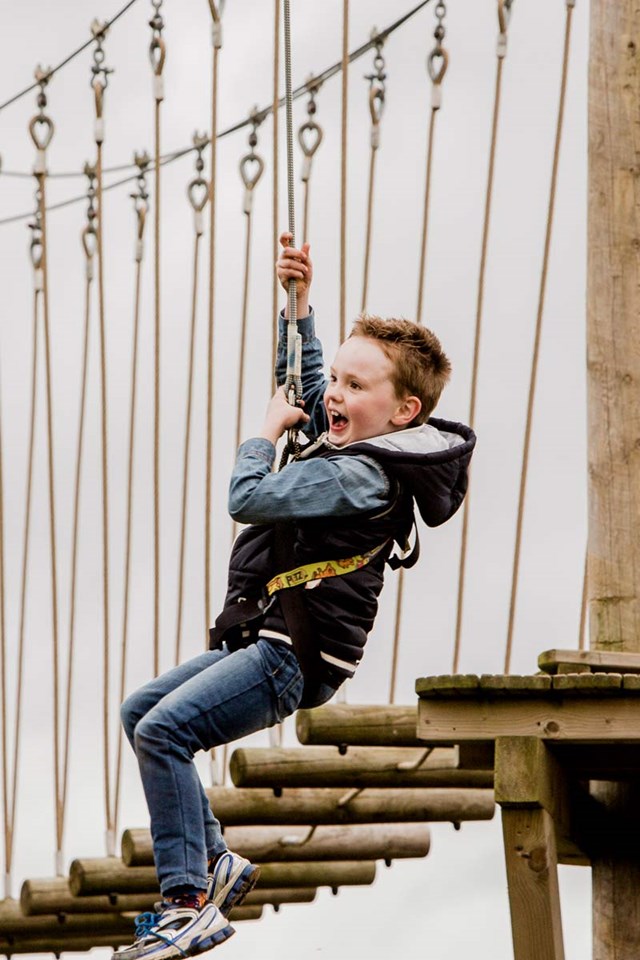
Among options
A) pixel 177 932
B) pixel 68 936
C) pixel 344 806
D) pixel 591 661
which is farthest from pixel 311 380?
pixel 68 936

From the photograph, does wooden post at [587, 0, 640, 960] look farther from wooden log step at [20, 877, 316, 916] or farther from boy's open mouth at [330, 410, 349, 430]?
wooden log step at [20, 877, 316, 916]

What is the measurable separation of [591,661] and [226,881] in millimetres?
965

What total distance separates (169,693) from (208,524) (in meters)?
1.98

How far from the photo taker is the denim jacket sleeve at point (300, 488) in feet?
13.5

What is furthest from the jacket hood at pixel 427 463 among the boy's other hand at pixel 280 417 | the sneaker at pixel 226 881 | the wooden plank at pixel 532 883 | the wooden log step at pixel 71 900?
the wooden log step at pixel 71 900

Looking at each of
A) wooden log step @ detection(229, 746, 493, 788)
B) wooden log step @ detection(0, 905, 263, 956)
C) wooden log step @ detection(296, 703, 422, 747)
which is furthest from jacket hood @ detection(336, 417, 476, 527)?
wooden log step @ detection(0, 905, 263, 956)

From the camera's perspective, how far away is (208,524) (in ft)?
20.4

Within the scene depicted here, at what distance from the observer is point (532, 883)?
14.4 ft

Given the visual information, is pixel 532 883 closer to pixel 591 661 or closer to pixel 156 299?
pixel 591 661

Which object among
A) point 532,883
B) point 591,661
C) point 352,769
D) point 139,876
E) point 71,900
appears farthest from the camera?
point 71,900

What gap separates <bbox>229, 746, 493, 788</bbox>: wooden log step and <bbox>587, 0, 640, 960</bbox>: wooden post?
650mm

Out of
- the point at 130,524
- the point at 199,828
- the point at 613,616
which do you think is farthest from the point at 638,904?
the point at 130,524

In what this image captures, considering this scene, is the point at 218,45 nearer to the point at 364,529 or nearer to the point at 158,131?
the point at 158,131

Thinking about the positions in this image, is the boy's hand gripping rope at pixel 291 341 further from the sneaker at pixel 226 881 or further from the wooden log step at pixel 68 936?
the wooden log step at pixel 68 936
